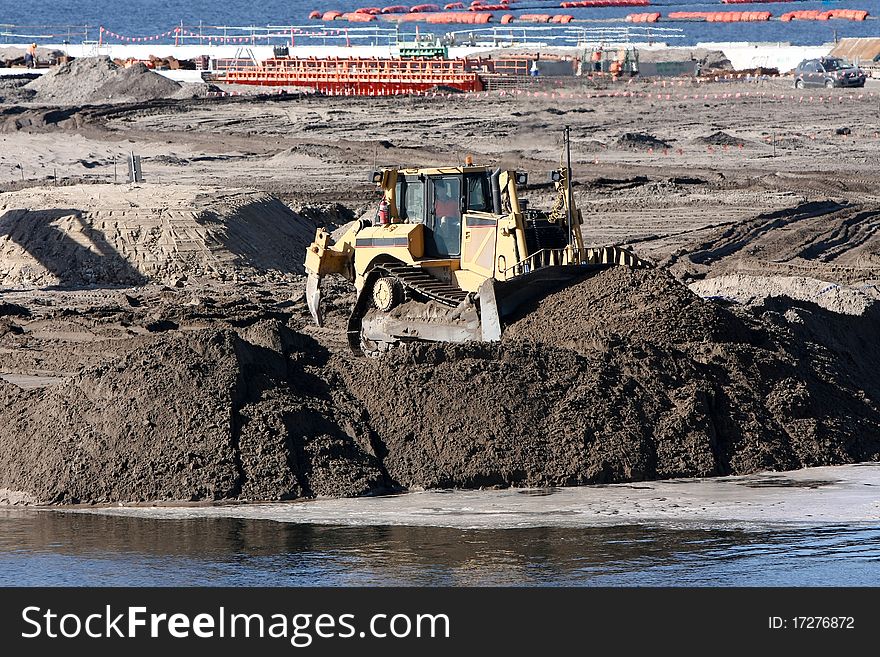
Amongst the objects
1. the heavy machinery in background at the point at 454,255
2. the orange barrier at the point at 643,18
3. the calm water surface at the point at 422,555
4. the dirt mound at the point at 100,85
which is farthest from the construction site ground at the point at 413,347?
the orange barrier at the point at 643,18

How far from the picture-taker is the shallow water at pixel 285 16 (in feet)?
266

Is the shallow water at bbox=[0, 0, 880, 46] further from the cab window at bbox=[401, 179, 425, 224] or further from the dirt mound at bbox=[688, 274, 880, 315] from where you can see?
the cab window at bbox=[401, 179, 425, 224]

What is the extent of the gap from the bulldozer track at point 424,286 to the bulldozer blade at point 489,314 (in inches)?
36.8

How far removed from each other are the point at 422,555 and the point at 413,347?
290 centimetres

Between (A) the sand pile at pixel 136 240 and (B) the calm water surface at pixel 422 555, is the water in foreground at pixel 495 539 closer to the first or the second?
(B) the calm water surface at pixel 422 555

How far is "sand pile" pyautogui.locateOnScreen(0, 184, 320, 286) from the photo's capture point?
64.8ft

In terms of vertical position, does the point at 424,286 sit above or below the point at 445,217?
below

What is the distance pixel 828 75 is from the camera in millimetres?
42406

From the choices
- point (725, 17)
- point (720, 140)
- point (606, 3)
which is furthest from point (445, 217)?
point (606, 3)

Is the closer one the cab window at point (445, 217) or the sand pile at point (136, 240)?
the cab window at point (445, 217)

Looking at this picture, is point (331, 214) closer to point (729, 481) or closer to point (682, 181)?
point (682, 181)

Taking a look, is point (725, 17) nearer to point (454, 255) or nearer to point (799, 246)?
point (799, 246)

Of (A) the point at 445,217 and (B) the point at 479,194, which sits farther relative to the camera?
(A) the point at 445,217

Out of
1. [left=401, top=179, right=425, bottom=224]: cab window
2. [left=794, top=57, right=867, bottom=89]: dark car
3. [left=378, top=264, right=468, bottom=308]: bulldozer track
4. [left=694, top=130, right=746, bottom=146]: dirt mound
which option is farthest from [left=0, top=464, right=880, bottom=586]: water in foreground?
[left=794, top=57, right=867, bottom=89]: dark car
